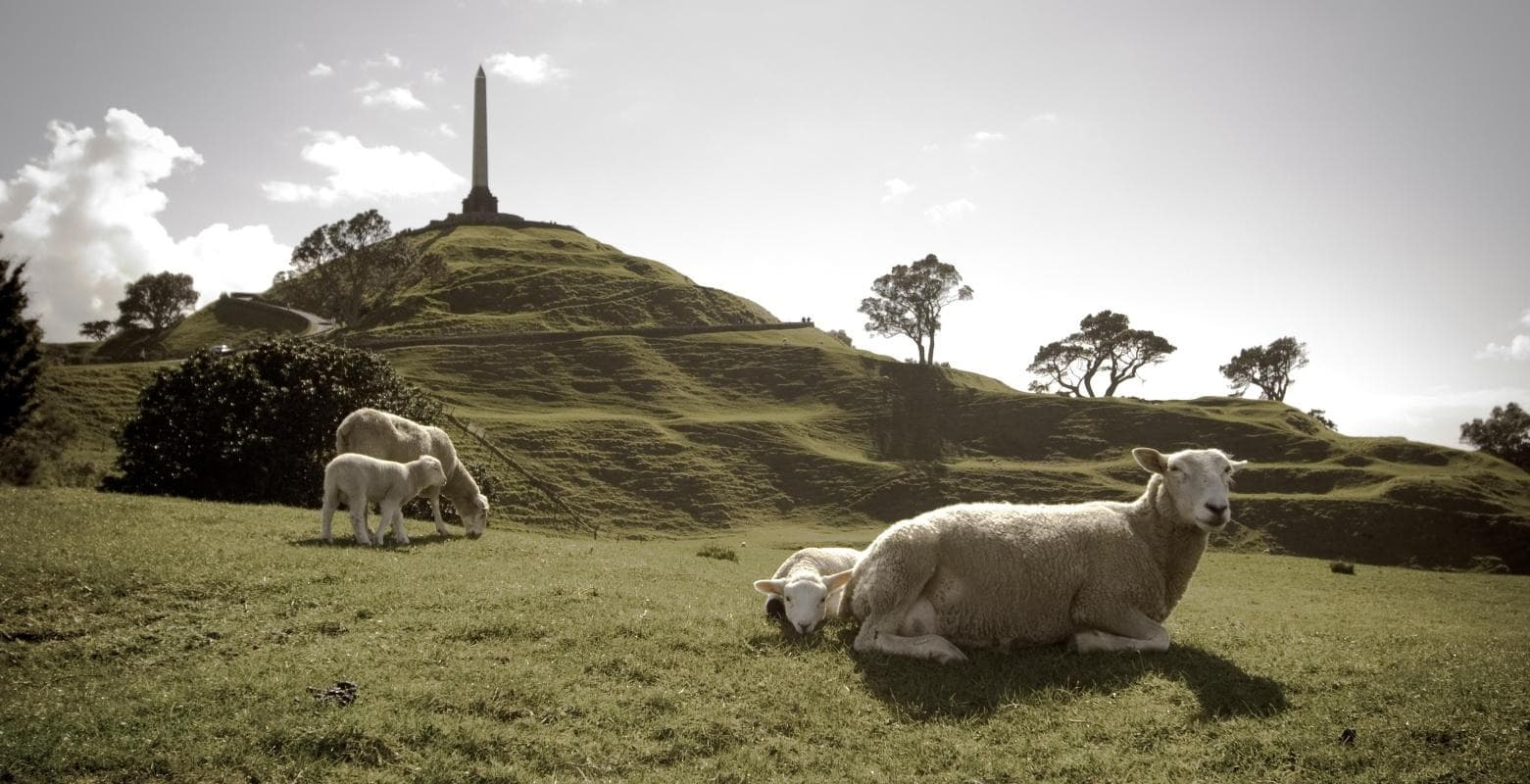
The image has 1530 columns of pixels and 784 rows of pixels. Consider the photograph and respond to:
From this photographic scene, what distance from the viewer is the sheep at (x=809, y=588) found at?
11.2 metres

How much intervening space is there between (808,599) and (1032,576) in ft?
9.24

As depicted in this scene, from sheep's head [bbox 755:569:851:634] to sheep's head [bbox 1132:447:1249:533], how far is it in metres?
4.25

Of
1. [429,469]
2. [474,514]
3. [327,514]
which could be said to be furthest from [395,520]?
[474,514]

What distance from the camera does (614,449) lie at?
2275 inches

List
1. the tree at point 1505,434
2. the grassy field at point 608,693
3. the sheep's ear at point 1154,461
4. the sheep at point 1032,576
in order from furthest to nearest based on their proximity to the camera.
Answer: the tree at point 1505,434, the sheep's ear at point 1154,461, the sheep at point 1032,576, the grassy field at point 608,693

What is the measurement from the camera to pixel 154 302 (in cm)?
10806

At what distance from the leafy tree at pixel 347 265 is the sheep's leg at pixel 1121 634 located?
318ft

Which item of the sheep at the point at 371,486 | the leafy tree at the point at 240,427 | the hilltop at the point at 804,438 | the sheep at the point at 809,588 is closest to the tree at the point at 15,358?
the leafy tree at the point at 240,427

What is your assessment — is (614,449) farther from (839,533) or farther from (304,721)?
(304,721)

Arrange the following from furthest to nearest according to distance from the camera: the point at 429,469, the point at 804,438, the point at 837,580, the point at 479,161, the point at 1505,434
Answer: the point at 479,161 < the point at 1505,434 < the point at 804,438 < the point at 429,469 < the point at 837,580

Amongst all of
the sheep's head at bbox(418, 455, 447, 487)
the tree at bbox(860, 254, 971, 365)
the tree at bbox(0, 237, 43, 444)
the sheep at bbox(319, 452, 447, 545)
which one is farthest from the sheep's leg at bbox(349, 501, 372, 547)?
the tree at bbox(860, 254, 971, 365)

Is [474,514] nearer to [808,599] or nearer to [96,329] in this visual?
[808,599]

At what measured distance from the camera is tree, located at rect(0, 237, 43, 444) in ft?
104

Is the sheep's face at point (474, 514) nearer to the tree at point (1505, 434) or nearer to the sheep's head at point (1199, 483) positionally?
the sheep's head at point (1199, 483)
